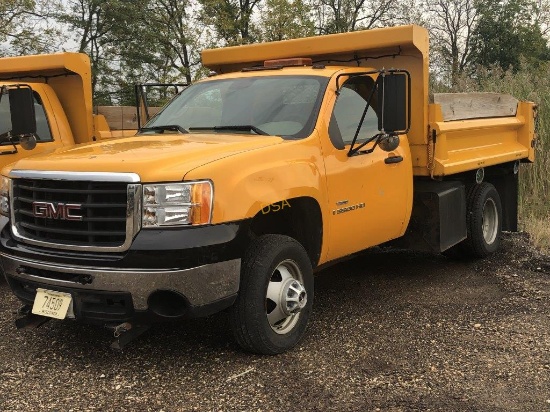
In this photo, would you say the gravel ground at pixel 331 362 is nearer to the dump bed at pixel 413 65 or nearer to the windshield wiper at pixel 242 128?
the dump bed at pixel 413 65

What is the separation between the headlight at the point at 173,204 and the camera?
11.8 feet

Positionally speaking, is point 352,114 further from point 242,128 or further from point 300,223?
point 300,223

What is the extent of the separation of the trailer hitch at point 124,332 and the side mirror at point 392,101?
7.36 feet

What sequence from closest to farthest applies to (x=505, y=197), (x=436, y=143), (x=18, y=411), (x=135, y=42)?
(x=18, y=411) → (x=436, y=143) → (x=505, y=197) → (x=135, y=42)

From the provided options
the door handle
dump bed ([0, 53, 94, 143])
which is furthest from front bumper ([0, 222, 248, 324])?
Answer: dump bed ([0, 53, 94, 143])

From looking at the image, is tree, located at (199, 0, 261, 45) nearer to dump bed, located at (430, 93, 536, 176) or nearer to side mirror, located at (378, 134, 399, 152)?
dump bed, located at (430, 93, 536, 176)

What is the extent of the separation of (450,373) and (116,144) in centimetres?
275

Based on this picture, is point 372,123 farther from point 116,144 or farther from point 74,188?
point 74,188

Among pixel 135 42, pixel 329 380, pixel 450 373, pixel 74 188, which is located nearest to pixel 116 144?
pixel 74 188

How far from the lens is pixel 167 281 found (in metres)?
3.58

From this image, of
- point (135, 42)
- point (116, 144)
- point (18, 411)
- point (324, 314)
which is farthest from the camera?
point (135, 42)

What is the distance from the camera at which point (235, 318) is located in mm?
3975

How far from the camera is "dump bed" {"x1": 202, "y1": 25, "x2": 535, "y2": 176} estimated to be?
223 inches

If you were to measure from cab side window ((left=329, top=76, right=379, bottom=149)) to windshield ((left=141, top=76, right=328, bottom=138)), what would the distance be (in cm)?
20
